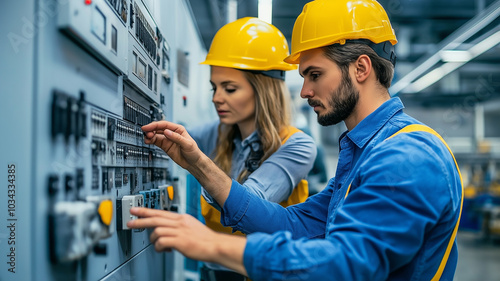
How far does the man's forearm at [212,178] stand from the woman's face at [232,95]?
15.9 inches

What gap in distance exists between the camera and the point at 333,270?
28.7 inches

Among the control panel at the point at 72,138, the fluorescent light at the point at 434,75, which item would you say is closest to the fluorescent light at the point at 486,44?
the fluorescent light at the point at 434,75

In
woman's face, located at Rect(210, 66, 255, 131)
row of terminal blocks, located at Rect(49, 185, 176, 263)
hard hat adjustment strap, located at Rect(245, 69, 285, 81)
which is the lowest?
row of terminal blocks, located at Rect(49, 185, 176, 263)

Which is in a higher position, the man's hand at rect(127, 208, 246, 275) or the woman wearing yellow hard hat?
the woman wearing yellow hard hat

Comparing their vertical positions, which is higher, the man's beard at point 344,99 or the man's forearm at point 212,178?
the man's beard at point 344,99

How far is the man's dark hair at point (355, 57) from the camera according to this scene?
3.60 feet

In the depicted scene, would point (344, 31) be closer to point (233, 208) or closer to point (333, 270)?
point (233, 208)

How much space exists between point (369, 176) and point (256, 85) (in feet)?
2.50

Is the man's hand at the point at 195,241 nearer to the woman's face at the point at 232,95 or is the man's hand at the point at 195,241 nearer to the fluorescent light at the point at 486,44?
the woman's face at the point at 232,95

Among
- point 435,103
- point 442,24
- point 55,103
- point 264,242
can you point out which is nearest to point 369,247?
point 264,242

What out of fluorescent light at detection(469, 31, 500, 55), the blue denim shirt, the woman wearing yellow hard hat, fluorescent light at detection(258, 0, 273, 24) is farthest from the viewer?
fluorescent light at detection(469, 31, 500, 55)

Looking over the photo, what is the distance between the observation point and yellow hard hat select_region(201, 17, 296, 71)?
4.91 ft

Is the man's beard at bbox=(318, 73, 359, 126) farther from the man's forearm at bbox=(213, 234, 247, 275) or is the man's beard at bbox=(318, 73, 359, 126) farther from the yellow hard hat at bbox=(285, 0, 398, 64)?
the man's forearm at bbox=(213, 234, 247, 275)

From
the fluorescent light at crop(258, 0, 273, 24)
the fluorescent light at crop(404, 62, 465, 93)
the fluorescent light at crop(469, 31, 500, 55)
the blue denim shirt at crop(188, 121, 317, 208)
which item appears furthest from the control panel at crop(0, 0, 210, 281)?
the fluorescent light at crop(404, 62, 465, 93)
